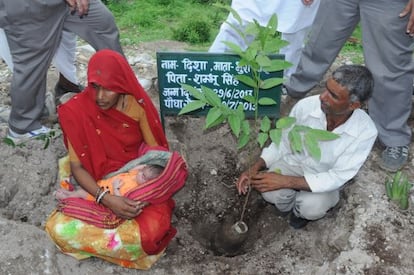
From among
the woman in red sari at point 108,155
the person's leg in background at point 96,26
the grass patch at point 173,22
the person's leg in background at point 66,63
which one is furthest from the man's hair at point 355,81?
the grass patch at point 173,22

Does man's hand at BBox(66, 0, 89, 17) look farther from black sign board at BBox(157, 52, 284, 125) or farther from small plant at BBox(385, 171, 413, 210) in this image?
small plant at BBox(385, 171, 413, 210)

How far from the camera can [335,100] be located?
9.37 ft

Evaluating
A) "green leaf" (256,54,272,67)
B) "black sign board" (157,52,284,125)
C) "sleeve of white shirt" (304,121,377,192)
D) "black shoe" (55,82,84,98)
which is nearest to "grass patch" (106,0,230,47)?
"black shoe" (55,82,84,98)

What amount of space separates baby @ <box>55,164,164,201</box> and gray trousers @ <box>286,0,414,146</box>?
158 cm

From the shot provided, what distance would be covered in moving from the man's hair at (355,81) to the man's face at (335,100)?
2 cm

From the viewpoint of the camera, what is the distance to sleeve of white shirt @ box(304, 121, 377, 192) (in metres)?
3.03

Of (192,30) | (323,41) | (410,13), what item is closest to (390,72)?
Answer: (410,13)

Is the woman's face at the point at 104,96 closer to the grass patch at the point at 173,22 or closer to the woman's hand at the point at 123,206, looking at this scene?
the woman's hand at the point at 123,206

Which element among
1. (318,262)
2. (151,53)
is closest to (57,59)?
(151,53)

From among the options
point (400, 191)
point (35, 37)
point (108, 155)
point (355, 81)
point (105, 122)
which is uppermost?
point (355, 81)

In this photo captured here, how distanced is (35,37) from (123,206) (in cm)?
134

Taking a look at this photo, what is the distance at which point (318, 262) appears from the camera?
10.4 ft

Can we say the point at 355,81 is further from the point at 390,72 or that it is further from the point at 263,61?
the point at 390,72

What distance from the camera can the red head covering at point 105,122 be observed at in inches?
112
